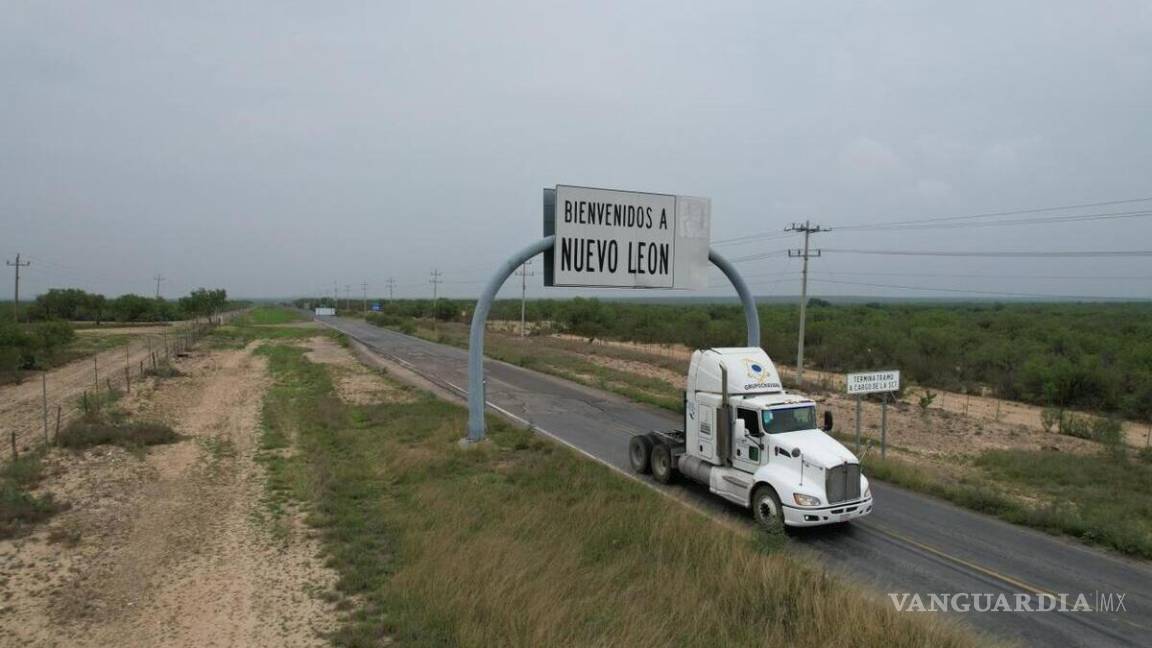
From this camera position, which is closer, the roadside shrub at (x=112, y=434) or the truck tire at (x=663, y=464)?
the truck tire at (x=663, y=464)

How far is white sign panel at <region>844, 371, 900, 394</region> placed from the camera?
1441 centimetres

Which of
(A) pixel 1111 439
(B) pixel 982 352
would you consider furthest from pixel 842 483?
(B) pixel 982 352

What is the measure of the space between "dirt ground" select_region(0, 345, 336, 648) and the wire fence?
3155 mm

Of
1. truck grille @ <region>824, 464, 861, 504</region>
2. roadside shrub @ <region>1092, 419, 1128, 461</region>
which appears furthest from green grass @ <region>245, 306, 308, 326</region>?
truck grille @ <region>824, 464, 861, 504</region>

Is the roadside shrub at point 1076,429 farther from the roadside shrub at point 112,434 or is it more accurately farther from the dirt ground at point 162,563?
the roadside shrub at point 112,434

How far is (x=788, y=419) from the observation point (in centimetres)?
1102

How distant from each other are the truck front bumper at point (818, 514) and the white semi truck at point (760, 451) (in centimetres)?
2

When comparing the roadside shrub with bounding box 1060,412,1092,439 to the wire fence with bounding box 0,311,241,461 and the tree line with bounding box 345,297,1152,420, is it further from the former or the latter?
the wire fence with bounding box 0,311,241,461

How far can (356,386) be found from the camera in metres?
27.5

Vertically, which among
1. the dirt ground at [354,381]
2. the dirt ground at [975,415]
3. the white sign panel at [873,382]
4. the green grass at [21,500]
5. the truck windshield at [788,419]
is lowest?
the dirt ground at [975,415]

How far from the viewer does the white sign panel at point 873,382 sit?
1441 cm

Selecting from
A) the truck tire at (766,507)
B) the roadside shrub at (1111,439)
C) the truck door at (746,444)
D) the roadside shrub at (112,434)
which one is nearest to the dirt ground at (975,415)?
the roadside shrub at (1111,439)

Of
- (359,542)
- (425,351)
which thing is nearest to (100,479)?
(359,542)

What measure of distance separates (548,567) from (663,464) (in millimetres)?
5722
